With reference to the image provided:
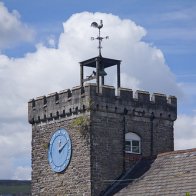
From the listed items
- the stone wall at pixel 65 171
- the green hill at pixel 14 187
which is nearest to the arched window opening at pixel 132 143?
the stone wall at pixel 65 171

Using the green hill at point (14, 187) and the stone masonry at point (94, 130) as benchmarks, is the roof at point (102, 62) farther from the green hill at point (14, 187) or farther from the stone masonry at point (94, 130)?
the green hill at point (14, 187)

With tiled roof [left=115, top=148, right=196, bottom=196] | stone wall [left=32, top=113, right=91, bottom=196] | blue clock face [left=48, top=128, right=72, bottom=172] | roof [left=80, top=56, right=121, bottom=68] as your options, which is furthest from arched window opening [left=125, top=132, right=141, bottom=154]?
roof [left=80, top=56, right=121, bottom=68]

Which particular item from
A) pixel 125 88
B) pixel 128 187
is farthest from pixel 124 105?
pixel 128 187

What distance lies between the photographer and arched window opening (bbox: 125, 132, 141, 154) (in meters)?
37.3

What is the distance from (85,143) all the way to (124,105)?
2.95 meters

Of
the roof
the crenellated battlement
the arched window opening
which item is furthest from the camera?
the roof

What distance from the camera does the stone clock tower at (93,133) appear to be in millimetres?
36031

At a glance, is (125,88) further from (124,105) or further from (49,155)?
(49,155)

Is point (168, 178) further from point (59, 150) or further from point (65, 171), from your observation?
point (59, 150)

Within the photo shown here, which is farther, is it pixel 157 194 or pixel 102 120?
pixel 102 120

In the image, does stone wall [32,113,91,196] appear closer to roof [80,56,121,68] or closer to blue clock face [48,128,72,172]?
blue clock face [48,128,72,172]

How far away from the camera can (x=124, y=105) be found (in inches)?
1468

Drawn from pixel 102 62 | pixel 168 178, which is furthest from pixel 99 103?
pixel 168 178

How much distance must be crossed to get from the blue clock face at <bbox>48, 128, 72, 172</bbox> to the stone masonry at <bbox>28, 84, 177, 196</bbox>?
0.95 feet
